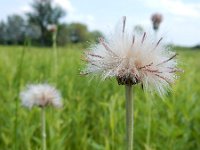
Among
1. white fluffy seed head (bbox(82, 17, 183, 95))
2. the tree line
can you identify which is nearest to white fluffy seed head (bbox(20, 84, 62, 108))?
the tree line

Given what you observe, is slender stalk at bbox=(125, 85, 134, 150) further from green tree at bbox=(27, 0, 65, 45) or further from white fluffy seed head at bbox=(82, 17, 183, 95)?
green tree at bbox=(27, 0, 65, 45)

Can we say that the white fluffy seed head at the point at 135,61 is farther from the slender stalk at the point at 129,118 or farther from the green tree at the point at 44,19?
the green tree at the point at 44,19

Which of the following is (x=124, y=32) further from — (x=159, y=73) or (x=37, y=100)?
(x=37, y=100)

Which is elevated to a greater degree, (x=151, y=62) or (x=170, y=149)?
(x=151, y=62)

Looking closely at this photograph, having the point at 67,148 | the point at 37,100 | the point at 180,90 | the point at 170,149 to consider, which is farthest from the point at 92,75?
the point at 180,90

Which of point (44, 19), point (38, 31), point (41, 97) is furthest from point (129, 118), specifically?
point (44, 19)
